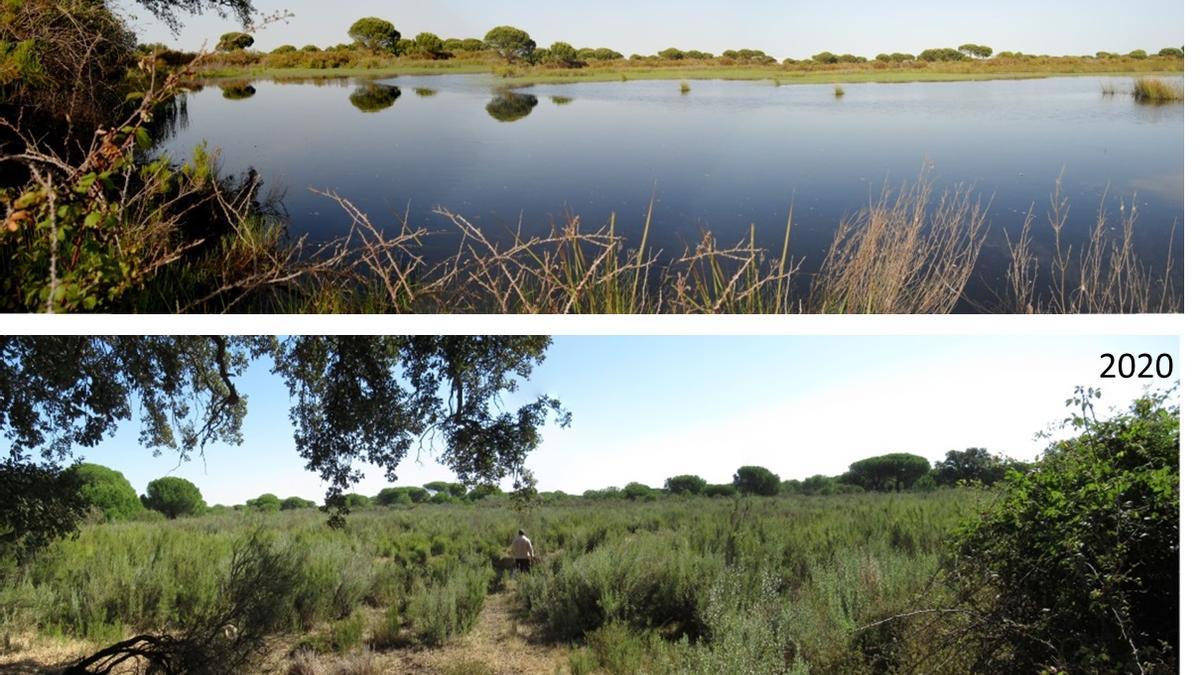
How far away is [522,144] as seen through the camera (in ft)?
29.3

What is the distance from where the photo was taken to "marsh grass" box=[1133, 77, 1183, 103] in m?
11.3

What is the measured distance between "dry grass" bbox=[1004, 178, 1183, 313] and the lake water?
168 millimetres

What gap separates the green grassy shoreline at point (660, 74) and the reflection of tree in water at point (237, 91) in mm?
171

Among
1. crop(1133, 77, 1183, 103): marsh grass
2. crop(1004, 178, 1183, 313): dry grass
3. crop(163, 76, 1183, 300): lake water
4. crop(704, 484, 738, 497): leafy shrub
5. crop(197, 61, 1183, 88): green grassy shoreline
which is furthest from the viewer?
crop(197, 61, 1183, 88): green grassy shoreline

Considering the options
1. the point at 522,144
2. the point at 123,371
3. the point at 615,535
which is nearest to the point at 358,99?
the point at 522,144

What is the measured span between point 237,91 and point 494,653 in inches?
330

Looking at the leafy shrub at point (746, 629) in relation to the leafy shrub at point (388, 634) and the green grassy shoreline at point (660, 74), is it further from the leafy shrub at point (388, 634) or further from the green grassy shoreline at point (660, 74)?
the green grassy shoreline at point (660, 74)

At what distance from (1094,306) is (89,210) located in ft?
17.9

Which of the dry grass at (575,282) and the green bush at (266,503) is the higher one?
the dry grass at (575,282)

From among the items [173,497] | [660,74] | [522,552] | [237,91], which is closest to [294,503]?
[173,497]

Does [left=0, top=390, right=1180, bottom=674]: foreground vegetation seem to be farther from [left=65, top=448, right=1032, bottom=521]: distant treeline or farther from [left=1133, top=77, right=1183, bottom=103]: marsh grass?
[left=1133, top=77, right=1183, bottom=103]: marsh grass

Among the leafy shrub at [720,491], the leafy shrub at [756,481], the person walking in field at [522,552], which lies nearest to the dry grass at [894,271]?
the leafy shrub at [756,481]

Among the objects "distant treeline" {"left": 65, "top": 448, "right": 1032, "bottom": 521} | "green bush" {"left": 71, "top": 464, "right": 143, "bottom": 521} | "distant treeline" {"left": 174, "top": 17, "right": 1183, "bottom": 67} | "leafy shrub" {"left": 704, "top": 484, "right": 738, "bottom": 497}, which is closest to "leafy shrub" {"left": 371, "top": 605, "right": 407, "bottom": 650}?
"distant treeline" {"left": 65, "top": 448, "right": 1032, "bottom": 521}

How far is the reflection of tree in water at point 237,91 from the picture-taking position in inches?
422
